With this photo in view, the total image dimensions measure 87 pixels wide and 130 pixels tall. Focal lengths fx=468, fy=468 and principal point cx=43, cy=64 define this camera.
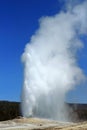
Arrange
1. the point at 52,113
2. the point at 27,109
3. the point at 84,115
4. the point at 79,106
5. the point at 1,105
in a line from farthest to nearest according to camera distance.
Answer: the point at 79,106, the point at 1,105, the point at 84,115, the point at 52,113, the point at 27,109

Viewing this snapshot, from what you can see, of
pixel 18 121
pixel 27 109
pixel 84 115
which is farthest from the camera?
pixel 84 115

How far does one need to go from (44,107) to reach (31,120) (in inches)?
727

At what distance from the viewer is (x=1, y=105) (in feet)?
478

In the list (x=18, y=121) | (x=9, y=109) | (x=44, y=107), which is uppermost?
(x=9, y=109)

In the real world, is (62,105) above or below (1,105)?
below

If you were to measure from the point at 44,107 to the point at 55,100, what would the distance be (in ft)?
16.1

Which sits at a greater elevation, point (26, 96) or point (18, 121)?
point (26, 96)

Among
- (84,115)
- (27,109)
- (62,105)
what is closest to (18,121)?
(27,109)

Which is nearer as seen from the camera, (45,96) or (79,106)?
(45,96)

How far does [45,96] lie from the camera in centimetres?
8656

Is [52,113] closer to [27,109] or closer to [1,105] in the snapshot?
[27,109]

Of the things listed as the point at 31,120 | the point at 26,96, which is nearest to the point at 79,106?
the point at 26,96

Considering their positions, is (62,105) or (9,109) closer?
(62,105)

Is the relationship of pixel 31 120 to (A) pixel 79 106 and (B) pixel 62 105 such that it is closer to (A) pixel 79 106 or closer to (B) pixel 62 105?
(B) pixel 62 105
